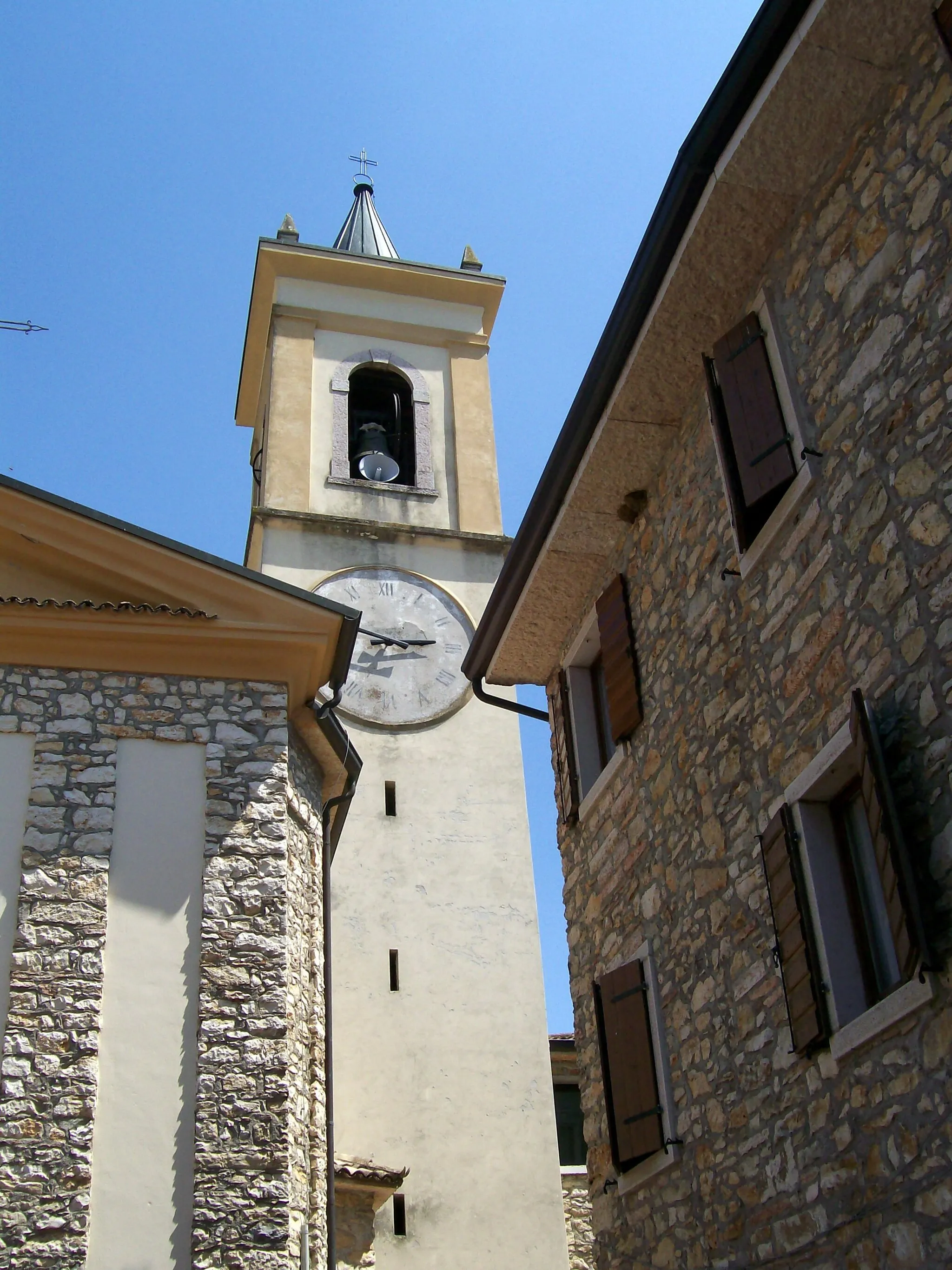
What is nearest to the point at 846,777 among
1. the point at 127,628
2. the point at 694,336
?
the point at 694,336

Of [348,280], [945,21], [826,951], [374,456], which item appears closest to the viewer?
[945,21]

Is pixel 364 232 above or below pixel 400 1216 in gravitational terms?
above

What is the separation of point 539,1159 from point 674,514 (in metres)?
8.79

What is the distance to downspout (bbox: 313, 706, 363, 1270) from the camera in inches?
345

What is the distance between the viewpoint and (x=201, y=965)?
26.3 ft

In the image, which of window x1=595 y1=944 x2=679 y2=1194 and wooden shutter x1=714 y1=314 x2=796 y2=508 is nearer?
wooden shutter x1=714 y1=314 x2=796 y2=508

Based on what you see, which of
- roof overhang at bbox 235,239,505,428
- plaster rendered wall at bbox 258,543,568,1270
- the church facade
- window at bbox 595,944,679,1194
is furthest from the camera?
roof overhang at bbox 235,239,505,428

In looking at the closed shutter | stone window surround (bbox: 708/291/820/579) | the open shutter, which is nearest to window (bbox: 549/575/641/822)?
stone window surround (bbox: 708/291/820/579)

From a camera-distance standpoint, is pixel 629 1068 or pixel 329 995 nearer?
pixel 629 1068

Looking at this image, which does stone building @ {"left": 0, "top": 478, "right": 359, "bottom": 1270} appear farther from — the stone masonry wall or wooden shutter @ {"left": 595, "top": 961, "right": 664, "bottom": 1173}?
wooden shutter @ {"left": 595, "top": 961, "right": 664, "bottom": 1173}

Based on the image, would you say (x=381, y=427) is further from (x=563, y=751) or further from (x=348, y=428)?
(x=563, y=751)

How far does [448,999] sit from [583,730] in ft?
22.6

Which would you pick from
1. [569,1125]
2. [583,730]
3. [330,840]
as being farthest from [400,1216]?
[583,730]

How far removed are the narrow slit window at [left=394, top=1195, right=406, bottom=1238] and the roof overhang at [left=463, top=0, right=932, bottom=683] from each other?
684cm
